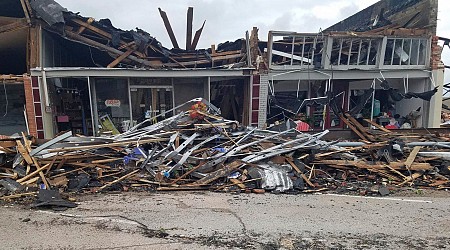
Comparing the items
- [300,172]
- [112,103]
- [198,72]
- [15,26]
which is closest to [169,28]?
[198,72]

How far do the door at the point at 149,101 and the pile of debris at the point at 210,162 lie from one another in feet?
14.5

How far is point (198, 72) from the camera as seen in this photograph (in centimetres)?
1199

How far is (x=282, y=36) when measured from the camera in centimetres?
1241

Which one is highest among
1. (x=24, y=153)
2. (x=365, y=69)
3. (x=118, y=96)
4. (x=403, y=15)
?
(x=403, y=15)

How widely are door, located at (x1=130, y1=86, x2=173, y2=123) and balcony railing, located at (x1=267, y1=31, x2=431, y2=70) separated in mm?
4281

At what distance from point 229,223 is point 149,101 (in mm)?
8793

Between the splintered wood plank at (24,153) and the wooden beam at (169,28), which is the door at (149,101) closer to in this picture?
the wooden beam at (169,28)

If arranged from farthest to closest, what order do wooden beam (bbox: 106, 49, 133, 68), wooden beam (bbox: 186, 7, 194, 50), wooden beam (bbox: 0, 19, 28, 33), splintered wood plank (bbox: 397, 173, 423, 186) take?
wooden beam (bbox: 186, 7, 194, 50), wooden beam (bbox: 106, 49, 133, 68), wooden beam (bbox: 0, 19, 28, 33), splintered wood plank (bbox: 397, 173, 423, 186)

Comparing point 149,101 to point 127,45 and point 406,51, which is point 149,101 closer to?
point 127,45

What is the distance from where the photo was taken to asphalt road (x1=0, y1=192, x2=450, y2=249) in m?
3.95

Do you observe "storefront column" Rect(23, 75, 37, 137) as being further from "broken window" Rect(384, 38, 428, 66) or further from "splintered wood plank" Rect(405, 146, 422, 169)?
"broken window" Rect(384, 38, 428, 66)

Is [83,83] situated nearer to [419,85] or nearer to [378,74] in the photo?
[378,74]

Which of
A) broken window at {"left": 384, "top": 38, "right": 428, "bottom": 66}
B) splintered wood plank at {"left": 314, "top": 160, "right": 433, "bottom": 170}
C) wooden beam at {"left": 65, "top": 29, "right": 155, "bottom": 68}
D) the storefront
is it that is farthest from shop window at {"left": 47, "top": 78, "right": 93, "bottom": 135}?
broken window at {"left": 384, "top": 38, "right": 428, "bottom": 66}

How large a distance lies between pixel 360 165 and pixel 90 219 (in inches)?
233
